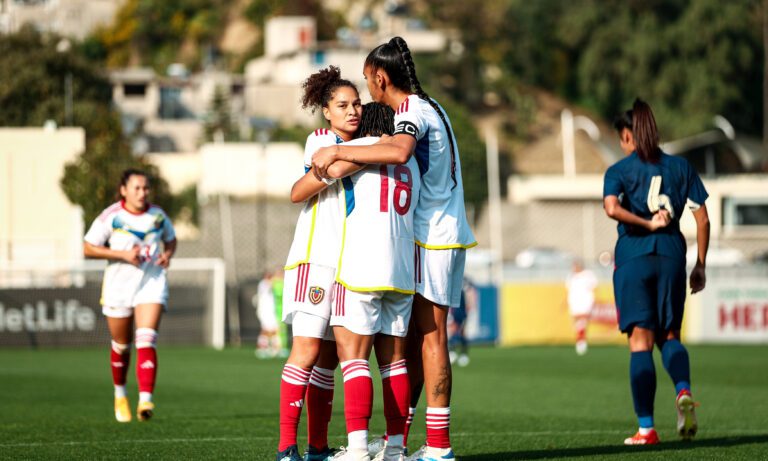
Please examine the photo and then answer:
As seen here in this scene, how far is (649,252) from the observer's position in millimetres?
8648

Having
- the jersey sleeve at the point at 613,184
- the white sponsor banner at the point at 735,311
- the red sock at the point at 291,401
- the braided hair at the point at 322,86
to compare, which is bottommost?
the white sponsor banner at the point at 735,311

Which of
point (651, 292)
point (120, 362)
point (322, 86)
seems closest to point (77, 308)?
point (120, 362)

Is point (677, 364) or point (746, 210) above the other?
point (746, 210)

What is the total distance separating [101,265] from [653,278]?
→ 69.2ft

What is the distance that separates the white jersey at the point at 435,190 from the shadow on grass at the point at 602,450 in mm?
1447

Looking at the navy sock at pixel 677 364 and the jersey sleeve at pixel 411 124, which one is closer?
the jersey sleeve at pixel 411 124

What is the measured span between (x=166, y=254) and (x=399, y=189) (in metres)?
4.51

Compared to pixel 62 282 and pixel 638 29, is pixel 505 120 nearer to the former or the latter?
pixel 638 29

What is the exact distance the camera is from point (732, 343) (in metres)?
29.1

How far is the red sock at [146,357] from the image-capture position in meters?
10.6

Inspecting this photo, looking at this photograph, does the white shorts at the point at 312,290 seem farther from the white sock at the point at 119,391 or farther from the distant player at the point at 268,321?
the distant player at the point at 268,321

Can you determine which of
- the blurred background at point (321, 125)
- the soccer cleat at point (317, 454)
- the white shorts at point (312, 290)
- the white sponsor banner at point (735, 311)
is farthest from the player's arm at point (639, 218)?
the white sponsor banner at point (735, 311)

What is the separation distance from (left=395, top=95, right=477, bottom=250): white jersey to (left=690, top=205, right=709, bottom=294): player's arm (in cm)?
224

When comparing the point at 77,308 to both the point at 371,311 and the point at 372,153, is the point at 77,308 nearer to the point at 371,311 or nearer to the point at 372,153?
the point at 371,311
